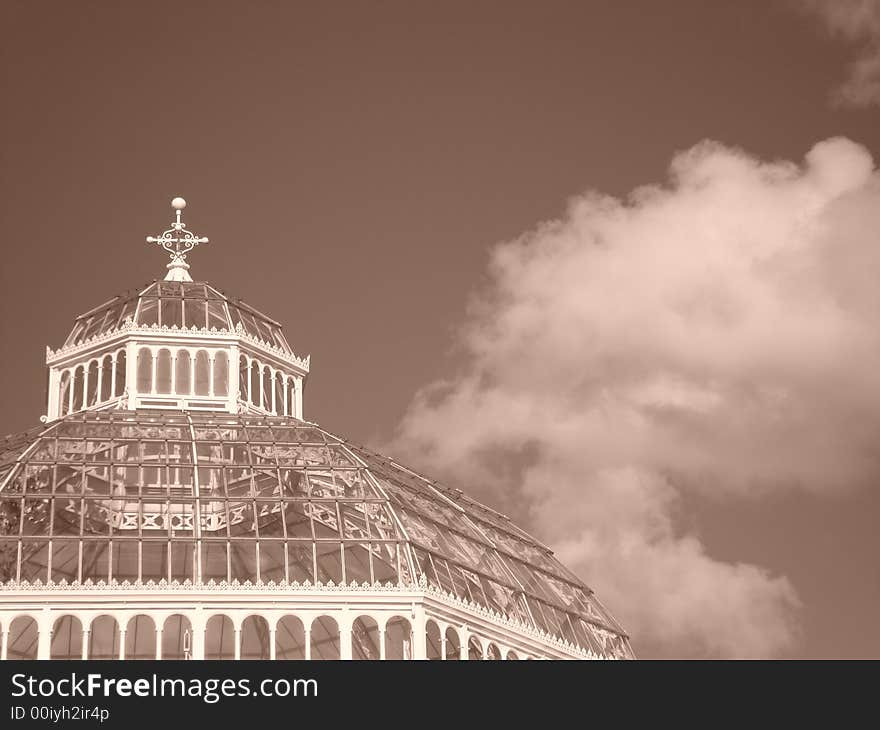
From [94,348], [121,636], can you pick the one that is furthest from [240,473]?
[94,348]

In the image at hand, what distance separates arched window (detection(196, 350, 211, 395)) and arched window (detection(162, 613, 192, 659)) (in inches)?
460

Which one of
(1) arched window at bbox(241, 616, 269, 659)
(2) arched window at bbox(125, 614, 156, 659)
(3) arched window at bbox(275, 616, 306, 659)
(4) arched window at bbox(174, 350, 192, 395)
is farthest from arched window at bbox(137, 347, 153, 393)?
(3) arched window at bbox(275, 616, 306, 659)

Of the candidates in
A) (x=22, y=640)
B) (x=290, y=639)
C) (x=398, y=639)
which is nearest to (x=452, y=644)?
(x=398, y=639)

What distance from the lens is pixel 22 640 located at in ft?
211

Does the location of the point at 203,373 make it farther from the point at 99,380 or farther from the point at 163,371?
the point at 99,380

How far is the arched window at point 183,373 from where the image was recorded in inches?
2975

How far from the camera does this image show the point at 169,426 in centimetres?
6888

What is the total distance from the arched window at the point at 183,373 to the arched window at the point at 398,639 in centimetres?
1495

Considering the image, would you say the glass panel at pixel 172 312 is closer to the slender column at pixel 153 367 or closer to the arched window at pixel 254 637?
the slender column at pixel 153 367
